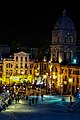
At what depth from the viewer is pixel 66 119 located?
5688 cm

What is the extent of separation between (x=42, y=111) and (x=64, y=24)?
1607 inches

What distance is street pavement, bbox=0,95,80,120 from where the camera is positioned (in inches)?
2287

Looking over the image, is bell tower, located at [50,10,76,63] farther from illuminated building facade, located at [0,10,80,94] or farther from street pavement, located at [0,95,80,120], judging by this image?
street pavement, located at [0,95,80,120]

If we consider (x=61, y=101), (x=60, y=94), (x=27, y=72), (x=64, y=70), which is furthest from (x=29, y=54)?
(x=61, y=101)

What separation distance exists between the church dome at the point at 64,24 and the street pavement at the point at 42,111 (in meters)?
27.9

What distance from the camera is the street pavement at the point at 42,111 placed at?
5808cm

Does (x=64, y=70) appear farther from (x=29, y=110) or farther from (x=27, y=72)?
(x=29, y=110)

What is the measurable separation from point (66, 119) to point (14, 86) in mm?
39661

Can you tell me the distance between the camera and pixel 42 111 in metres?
64.1

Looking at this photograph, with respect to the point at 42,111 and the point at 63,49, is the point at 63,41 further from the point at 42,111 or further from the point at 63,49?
the point at 42,111

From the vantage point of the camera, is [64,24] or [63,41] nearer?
[63,41]

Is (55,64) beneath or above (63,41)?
beneath

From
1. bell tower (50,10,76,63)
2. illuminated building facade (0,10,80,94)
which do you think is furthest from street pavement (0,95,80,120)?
bell tower (50,10,76,63)

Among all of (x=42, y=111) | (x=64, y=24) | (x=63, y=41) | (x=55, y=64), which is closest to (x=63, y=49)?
(x=63, y=41)
